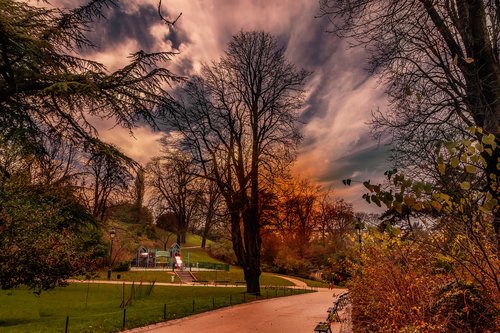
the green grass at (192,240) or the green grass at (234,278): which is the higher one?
the green grass at (192,240)

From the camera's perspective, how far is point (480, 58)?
22.4 ft

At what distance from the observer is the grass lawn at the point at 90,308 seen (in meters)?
12.4

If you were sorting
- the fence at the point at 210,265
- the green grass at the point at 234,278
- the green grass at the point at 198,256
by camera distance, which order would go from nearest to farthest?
1. the green grass at the point at 234,278
2. the fence at the point at 210,265
3. the green grass at the point at 198,256

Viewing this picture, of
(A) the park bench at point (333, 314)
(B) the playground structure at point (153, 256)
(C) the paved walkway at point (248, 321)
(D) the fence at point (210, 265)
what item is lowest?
(C) the paved walkway at point (248, 321)

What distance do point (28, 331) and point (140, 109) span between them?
7810 millimetres

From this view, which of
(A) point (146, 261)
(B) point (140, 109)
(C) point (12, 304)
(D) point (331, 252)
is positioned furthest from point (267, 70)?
(A) point (146, 261)

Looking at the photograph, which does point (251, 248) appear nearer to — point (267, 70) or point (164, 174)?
point (267, 70)

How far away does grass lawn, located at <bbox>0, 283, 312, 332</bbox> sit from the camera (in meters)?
12.4

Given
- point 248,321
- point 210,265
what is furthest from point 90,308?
point 210,265

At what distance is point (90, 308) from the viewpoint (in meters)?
18.4

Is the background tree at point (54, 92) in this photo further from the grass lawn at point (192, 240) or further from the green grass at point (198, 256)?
the grass lawn at point (192, 240)

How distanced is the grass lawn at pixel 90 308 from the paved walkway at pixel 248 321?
0.88 metres

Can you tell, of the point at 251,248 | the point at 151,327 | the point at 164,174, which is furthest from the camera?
the point at 164,174

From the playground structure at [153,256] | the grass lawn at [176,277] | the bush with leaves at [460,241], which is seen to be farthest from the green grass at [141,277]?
the bush with leaves at [460,241]
